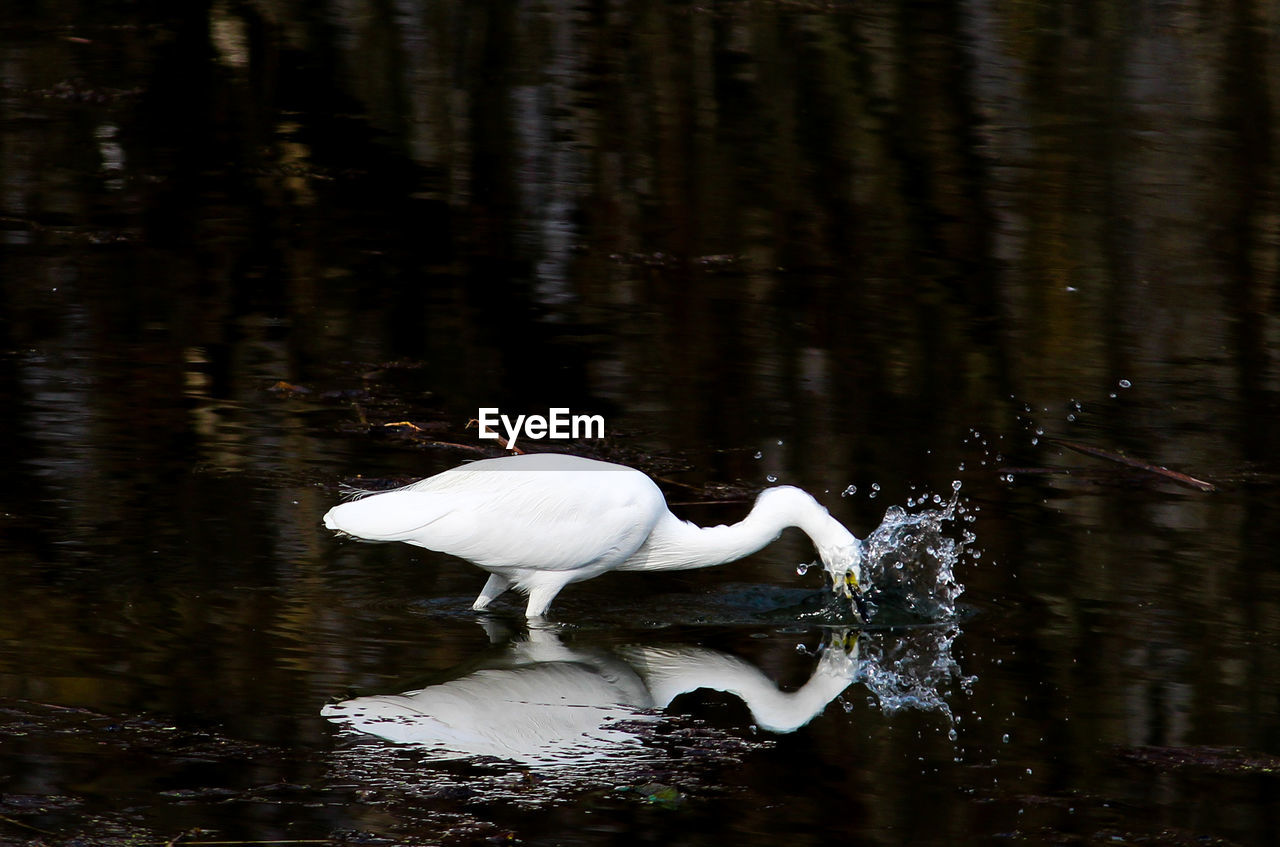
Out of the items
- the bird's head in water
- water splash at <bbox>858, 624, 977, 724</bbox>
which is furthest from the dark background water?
the bird's head in water

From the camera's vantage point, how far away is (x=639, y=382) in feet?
30.9

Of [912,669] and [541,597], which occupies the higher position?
[541,597]

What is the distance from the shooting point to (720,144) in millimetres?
14305

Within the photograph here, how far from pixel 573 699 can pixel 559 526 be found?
89 cm

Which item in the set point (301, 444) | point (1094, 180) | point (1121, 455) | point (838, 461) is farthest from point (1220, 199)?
point (301, 444)

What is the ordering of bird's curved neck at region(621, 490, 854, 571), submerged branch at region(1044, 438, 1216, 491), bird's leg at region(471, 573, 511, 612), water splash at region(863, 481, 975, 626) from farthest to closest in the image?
submerged branch at region(1044, 438, 1216, 491) → water splash at region(863, 481, 975, 626) → bird's curved neck at region(621, 490, 854, 571) → bird's leg at region(471, 573, 511, 612)

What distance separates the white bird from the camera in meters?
6.77

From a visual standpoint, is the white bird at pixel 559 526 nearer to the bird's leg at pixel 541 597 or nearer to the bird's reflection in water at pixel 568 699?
the bird's leg at pixel 541 597

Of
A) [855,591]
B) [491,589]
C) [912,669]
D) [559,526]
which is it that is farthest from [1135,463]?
[491,589]

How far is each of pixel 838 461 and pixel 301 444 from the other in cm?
251

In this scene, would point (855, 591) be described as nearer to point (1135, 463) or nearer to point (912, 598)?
point (912, 598)

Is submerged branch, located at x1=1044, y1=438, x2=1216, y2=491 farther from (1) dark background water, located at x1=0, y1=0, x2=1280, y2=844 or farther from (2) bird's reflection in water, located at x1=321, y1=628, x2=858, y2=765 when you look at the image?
(2) bird's reflection in water, located at x1=321, y1=628, x2=858, y2=765

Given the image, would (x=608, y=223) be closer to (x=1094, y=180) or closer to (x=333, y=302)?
(x=333, y=302)

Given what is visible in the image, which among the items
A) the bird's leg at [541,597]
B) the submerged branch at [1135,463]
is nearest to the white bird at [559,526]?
the bird's leg at [541,597]
